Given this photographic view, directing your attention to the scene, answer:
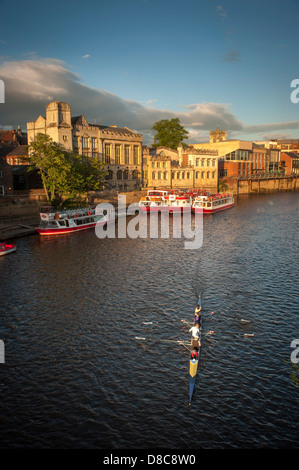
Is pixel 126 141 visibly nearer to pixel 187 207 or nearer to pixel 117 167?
pixel 117 167

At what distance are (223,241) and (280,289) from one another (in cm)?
2292

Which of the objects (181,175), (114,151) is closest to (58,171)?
(114,151)

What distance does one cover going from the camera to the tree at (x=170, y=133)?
144 meters

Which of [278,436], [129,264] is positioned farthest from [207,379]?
[129,264]

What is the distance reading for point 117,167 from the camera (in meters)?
106

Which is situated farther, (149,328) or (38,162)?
(38,162)

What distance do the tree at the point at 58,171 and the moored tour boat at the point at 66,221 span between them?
554cm

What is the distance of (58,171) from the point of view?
69562mm

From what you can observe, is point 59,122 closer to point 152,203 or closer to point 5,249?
point 152,203

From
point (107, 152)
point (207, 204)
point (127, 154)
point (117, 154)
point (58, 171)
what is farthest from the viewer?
point (127, 154)

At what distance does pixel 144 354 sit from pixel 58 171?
53457 millimetres

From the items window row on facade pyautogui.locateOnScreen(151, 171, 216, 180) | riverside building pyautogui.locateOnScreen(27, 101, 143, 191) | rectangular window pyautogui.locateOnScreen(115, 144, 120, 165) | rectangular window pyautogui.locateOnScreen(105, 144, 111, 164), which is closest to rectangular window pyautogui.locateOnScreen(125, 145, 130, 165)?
riverside building pyautogui.locateOnScreen(27, 101, 143, 191)

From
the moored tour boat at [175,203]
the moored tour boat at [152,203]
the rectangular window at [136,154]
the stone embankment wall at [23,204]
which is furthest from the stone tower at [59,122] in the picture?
the moored tour boat at [175,203]

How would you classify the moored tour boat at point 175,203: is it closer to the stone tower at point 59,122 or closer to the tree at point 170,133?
the stone tower at point 59,122
